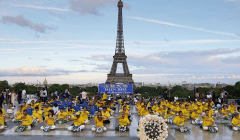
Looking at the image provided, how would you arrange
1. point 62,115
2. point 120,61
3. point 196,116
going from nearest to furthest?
point 62,115 → point 196,116 → point 120,61

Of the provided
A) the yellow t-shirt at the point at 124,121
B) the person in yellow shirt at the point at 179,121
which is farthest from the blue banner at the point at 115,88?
the person in yellow shirt at the point at 179,121

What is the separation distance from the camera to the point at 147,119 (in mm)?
→ 8258

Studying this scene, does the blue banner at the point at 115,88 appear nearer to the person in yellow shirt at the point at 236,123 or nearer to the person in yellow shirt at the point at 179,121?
the person in yellow shirt at the point at 179,121

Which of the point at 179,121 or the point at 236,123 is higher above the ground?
the point at 179,121

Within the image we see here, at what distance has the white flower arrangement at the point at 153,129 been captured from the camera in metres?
8.10

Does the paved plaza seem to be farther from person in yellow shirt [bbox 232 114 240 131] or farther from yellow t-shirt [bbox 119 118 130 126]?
yellow t-shirt [bbox 119 118 130 126]

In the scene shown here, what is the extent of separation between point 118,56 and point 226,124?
5007 centimetres

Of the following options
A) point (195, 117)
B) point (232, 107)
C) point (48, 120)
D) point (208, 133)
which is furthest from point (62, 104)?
point (232, 107)

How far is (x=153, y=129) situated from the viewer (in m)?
8.18

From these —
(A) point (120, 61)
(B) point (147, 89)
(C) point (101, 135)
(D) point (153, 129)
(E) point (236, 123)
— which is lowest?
(C) point (101, 135)

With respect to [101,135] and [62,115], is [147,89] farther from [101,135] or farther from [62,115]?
[101,135]

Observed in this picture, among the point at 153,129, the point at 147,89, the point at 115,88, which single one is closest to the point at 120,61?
the point at 147,89

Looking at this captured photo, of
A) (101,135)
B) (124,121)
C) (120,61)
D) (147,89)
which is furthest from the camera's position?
(147,89)

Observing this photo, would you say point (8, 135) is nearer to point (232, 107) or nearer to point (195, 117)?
point (195, 117)
